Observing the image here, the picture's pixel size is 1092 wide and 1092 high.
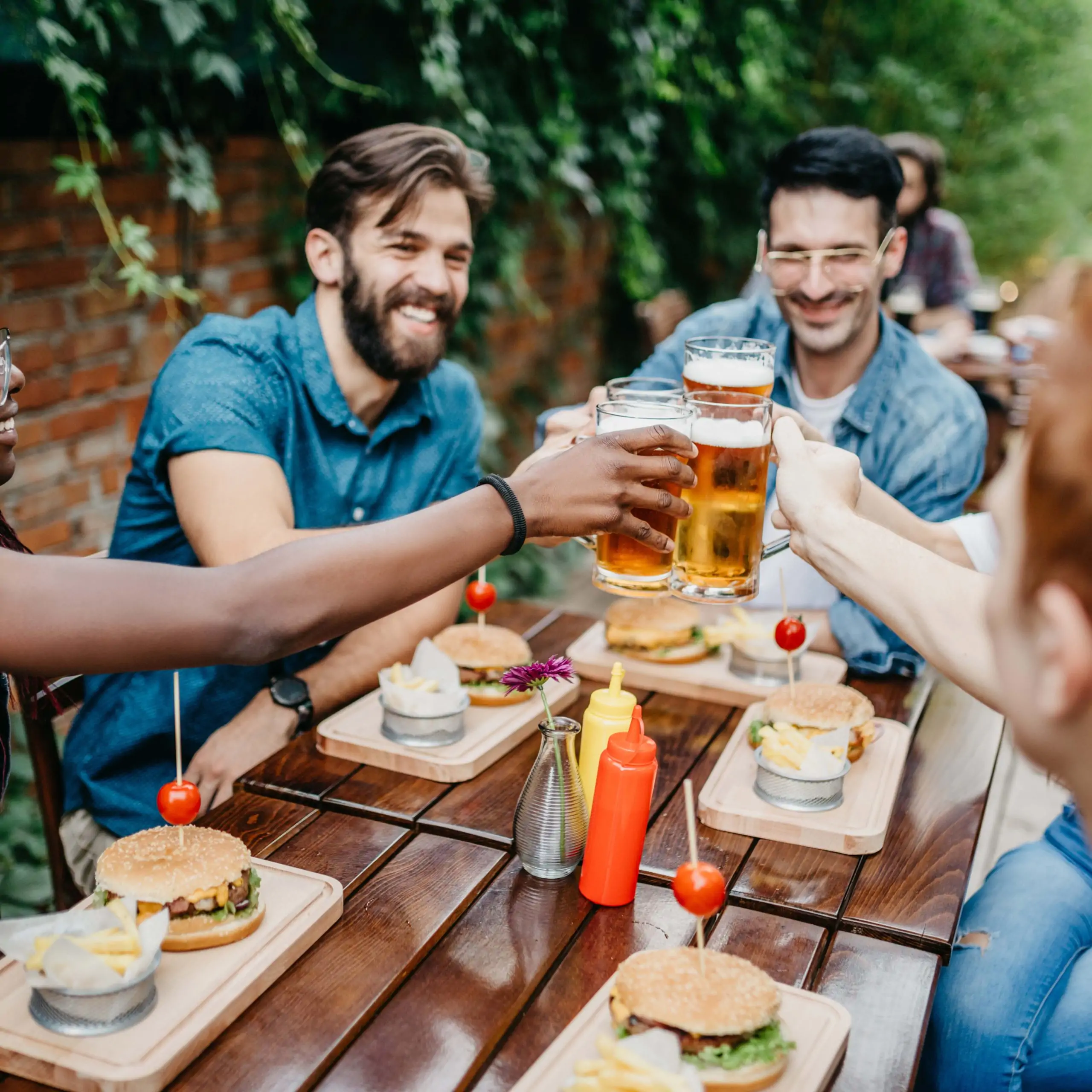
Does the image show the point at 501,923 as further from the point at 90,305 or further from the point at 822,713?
the point at 90,305

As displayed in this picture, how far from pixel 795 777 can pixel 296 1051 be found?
0.88 metres

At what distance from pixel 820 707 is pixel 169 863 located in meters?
1.11

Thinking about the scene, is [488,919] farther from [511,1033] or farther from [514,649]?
[514,649]

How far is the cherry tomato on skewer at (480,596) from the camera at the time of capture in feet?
7.63

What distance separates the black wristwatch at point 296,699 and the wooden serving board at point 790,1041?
1083mm

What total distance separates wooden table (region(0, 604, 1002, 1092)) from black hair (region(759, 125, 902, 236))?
1558 mm

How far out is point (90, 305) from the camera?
3268mm

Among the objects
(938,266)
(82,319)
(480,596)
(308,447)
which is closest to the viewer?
(480,596)

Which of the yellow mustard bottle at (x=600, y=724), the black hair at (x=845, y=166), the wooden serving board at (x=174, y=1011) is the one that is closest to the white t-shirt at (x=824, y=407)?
the black hair at (x=845, y=166)

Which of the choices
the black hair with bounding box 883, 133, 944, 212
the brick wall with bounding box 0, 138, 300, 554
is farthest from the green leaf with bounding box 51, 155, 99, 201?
the black hair with bounding box 883, 133, 944, 212

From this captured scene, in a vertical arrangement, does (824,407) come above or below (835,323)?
below

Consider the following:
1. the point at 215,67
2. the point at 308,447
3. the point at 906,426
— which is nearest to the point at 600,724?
the point at 308,447

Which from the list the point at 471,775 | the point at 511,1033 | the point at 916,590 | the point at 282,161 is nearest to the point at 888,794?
the point at 916,590

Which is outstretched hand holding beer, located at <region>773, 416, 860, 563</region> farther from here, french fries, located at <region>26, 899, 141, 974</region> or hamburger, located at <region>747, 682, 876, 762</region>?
french fries, located at <region>26, 899, 141, 974</region>
